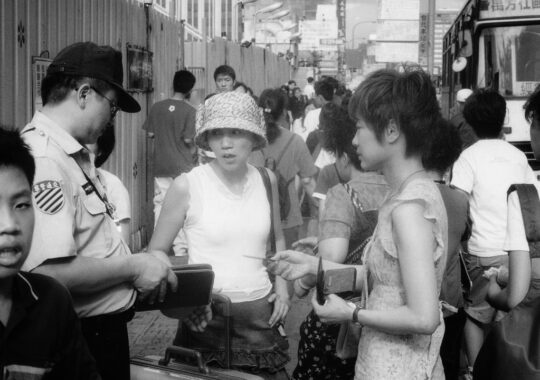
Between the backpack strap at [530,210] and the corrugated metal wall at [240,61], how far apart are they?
495 inches

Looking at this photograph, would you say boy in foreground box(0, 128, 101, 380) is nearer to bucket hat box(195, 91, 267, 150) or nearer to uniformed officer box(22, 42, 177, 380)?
uniformed officer box(22, 42, 177, 380)

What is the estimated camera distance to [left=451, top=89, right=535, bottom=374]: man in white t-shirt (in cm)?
562

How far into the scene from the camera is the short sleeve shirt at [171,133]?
33.9 feet

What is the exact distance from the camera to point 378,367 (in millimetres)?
2926

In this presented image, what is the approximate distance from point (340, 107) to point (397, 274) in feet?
6.70

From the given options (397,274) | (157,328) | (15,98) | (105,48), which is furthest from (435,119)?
(157,328)

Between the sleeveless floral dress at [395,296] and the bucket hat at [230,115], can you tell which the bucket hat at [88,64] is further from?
the sleeveless floral dress at [395,296]

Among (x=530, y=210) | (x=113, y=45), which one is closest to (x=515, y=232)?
(x=530, y=210)

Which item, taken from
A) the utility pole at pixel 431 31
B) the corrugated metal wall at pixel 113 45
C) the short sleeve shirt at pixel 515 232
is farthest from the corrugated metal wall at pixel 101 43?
the utility pole at pixel 431 31

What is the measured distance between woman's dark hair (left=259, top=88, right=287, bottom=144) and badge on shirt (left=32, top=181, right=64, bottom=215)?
4844mm

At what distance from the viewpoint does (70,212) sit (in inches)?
110

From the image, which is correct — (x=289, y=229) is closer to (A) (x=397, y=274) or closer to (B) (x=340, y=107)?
(B) (x=340, y=107)

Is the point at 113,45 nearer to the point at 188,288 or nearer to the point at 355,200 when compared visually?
the point at 355,200

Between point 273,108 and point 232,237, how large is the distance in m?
4.22
